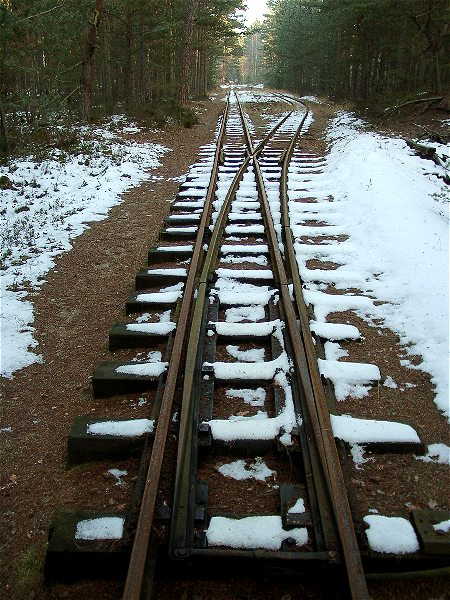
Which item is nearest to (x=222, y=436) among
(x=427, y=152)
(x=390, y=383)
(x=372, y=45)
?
(x=390, y=383)

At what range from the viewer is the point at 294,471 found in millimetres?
3115

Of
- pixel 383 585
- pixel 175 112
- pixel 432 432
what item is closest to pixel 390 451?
pixel 432 432

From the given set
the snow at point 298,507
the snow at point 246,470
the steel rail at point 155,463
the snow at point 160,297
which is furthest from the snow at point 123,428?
the snow at point 160,297

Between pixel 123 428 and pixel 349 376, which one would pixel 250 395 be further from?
pixel 123 428

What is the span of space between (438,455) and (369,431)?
0.48 meters

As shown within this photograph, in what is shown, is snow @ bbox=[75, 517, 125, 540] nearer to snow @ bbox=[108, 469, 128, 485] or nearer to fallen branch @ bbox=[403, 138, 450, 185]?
snow @ bbox=[108, 469, 128, 485]

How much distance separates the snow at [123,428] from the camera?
333 cm

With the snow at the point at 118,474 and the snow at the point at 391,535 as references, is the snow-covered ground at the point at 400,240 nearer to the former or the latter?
the snow at the point at 391,535

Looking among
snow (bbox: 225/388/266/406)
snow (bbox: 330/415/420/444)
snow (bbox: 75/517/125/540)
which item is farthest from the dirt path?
snow (bbox: 330/415/420/444)

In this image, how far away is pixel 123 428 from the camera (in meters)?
3.37

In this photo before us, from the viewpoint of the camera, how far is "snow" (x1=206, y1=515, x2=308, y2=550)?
257 centimetres

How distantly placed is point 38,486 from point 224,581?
56.3 inches

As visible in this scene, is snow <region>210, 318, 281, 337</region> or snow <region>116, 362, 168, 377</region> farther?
snow <region>210, 318, 281, 337</region>

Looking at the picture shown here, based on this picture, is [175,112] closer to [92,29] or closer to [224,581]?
[92,29]
